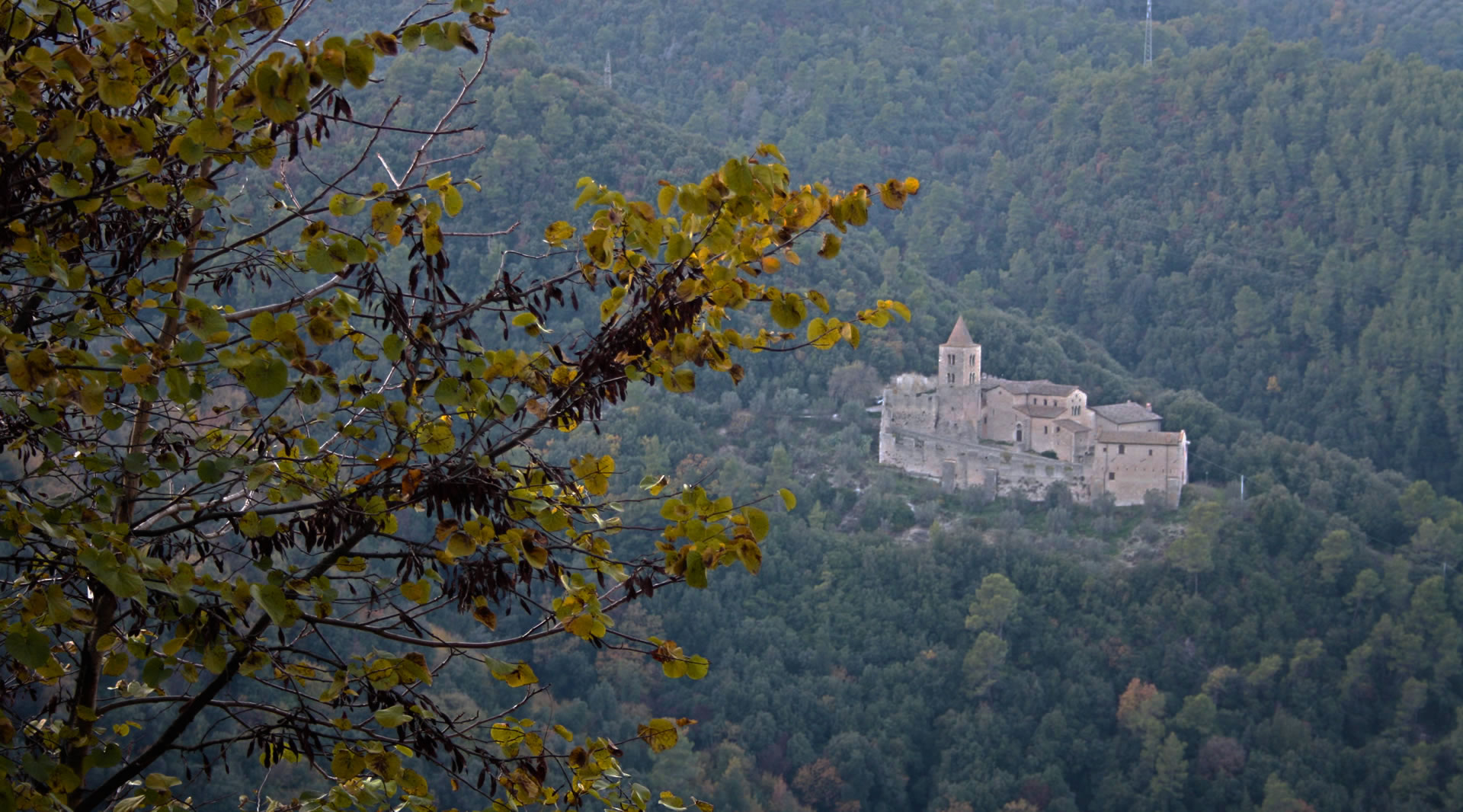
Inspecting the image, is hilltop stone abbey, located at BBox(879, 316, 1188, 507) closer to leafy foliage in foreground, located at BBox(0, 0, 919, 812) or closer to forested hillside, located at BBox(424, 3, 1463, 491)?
forested hillside, located at BBox(424, 3, 1463, 491)

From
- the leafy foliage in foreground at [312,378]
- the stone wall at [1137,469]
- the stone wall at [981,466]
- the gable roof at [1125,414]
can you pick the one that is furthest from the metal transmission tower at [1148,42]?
the leafy foliage in foreground at [312,378]

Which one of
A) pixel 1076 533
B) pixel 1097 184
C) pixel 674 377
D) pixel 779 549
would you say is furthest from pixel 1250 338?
pixel 674 377

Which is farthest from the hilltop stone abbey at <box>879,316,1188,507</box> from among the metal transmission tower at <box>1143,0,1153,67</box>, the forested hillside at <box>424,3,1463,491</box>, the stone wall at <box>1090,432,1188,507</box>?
the metal transmission tower at <box>1143,0,1153,67</box>

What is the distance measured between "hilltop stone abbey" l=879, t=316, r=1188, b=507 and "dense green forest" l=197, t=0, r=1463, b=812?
66 cm

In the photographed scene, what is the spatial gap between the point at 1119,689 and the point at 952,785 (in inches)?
180

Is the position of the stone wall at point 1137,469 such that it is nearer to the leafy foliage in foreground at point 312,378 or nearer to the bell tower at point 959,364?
the bell tower at point 959,364

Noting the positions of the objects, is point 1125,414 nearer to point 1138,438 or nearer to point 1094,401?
point 1138,438

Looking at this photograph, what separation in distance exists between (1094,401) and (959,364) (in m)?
6.74

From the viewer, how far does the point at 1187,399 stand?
1329 inches

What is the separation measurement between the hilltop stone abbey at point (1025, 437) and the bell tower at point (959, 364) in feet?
0.07

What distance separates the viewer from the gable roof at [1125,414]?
28.5 metres

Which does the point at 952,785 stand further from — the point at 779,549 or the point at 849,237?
the point at 849,237

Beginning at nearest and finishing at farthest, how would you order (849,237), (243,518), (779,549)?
(243,518), (779,549), (849,237)

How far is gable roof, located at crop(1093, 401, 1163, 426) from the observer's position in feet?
93.7
